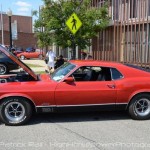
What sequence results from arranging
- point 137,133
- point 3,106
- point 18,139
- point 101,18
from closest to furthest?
1. point 18,139
2. point 137,133
3. point 3,106
4. point 101,18

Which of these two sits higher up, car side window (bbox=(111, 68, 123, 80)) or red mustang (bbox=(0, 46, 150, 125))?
car side window (bbox=(111, 68, 123, 80))

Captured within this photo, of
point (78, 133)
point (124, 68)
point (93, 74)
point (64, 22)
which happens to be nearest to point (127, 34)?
point (64, 22)

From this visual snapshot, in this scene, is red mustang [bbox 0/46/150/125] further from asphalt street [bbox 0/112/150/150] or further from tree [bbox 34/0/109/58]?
tree [bbox 34/0/109/58]

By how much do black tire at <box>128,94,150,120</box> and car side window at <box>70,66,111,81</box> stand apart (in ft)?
2.58

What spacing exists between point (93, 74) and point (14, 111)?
78.5 inches

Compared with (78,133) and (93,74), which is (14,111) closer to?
(78,133)

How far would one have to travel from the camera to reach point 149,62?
50.1ft

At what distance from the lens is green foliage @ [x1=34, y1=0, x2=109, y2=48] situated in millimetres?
15500

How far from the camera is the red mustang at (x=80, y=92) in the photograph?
6863 mm

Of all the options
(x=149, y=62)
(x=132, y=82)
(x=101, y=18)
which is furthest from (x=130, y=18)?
(x=132, y=82)

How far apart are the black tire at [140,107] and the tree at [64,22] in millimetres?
8474

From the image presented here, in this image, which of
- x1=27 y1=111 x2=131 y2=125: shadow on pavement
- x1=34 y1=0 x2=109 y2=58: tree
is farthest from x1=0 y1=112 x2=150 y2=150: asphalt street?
x1=34 y1=0 x2=109 y2=58: tree

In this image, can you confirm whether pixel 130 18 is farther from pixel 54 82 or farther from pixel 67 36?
pixel 54 82

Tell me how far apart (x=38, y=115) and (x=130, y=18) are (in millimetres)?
11056
